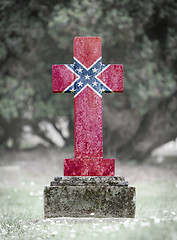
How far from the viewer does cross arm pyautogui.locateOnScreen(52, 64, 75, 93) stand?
4.87 meters

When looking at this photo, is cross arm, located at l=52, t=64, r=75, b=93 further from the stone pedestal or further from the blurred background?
the blurred background

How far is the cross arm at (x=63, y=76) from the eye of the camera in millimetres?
4867

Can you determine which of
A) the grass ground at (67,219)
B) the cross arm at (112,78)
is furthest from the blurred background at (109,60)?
the cross arm at (112,78)

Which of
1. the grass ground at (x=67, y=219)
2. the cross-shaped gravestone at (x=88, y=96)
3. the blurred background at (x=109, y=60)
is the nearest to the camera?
the grass ground at (x=67, y=219)

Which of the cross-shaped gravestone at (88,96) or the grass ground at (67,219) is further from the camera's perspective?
the cross-shaped gravestone at (88,96)

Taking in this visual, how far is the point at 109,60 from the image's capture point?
34.1ft

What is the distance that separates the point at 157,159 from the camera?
1402 cm

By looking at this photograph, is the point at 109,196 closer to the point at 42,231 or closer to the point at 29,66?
the point at 42,231

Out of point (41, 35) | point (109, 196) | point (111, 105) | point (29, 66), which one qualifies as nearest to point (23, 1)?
point (41, 35)

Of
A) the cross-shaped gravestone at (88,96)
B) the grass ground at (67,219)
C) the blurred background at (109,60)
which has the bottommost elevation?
the grass ground at (67,219)

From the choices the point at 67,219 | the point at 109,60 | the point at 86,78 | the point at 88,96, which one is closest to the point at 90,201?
the point at 67,219

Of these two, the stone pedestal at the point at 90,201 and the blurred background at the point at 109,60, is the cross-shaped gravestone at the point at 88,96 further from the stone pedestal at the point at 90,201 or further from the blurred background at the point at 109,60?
the blurred background at the point at 109,60

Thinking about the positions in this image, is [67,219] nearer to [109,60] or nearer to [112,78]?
[112,78]

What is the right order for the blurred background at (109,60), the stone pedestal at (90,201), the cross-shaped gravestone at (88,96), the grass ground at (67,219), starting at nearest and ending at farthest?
the grass ground at (67,219), the stone pedestal at (90,201), the cross-shaped gravestone at (88,96), the blurred background at (109,60)
